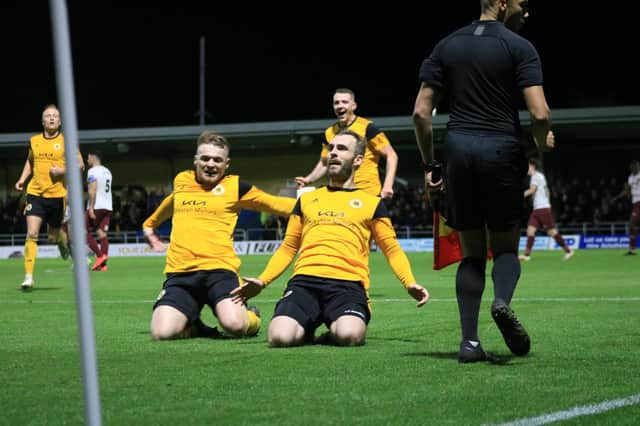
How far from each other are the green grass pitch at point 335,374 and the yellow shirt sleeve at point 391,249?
0.48 meters

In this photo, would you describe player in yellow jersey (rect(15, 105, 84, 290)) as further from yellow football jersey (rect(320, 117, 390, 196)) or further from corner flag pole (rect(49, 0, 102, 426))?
corner flag pole (rect(49, 0, 102, 426))

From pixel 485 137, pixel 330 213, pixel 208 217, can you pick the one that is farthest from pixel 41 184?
pixel 485 137

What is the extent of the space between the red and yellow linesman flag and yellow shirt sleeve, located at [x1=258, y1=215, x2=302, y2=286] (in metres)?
0.93

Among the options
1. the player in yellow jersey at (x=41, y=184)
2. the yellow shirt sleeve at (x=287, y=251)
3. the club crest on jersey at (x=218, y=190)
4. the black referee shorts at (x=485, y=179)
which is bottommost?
the player in yellow jersey at (x=41, y=184)

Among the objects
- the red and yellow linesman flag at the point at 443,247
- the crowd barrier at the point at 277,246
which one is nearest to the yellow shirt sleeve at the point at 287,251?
the red and yellow linesman flag at the point at 443,247

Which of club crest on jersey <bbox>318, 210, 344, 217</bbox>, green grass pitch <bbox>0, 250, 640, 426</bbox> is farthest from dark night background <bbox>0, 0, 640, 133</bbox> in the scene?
club crest on jersey <bbox>318, 210, 344, 217</bbox>

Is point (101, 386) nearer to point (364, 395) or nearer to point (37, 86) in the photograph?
point (364, 395)

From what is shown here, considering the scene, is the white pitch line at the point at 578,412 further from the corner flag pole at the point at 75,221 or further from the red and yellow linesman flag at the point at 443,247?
the red and yellow linesman flag at the point at 443,247

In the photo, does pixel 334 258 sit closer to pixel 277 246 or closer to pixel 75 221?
pixel 75 221

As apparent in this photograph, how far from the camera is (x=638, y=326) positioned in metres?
8.39

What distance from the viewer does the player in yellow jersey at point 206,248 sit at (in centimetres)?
803

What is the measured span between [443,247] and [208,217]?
74.2 inches

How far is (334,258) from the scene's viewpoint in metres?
7.47

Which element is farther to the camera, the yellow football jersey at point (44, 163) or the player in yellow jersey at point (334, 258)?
the yellow football jersey at point (44, 163)
